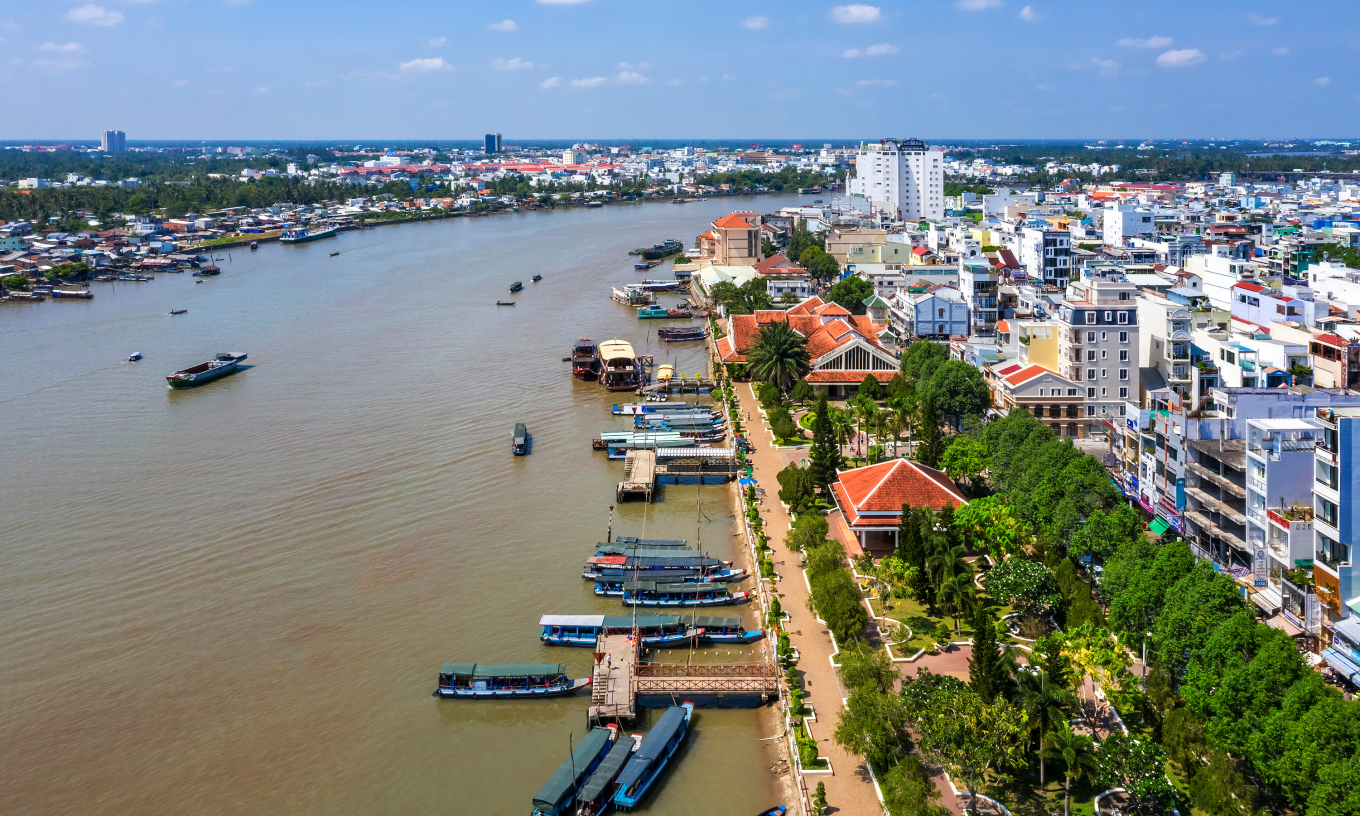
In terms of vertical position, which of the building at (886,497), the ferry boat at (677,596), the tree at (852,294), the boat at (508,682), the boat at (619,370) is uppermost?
the tree at (852,294)

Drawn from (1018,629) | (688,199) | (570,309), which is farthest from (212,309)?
(688,199)

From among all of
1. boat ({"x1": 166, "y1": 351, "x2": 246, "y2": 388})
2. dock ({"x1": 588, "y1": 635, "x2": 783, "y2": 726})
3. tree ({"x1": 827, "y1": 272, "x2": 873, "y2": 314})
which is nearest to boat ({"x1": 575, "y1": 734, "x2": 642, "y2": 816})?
dock ({"x1": 588, "y1": 635, "x2": 783, "y2": 726})

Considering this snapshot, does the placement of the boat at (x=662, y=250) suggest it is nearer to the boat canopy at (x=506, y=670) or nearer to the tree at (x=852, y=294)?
the tree at (x=852, y=294)

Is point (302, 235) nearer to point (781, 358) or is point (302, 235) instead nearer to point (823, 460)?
point (781, 358)

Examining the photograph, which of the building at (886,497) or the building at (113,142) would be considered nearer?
the building at (886,497)

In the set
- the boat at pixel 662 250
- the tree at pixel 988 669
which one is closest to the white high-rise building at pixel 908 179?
the boat at pixel 662 250

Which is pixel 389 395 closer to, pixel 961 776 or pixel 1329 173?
pixel 961 776

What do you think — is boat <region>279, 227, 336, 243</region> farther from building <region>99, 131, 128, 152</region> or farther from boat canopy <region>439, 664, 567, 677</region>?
→ building <region>99, 131, 128, 152</region>
